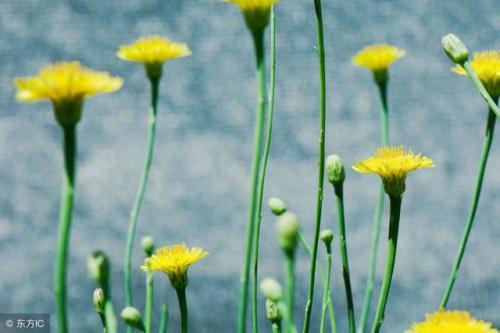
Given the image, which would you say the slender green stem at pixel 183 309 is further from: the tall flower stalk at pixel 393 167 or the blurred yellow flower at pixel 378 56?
the blurred yellow flower at pixel 378 56

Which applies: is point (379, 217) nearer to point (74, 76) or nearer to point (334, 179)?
point (334, 179)

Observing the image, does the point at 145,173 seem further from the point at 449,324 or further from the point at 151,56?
the point at 449,324

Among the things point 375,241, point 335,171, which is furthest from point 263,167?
point 375,241

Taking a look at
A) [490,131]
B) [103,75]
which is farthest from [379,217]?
[103,75]

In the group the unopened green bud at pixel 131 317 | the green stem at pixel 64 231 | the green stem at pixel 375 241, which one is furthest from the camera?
the green stem at pixel 375 241

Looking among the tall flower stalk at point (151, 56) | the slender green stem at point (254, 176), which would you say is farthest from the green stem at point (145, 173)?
the slender green stem at point (254, 176)

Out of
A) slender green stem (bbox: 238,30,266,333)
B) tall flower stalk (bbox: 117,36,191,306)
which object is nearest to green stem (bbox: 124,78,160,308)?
tall flower stalk (bbox: 117,36,191,306)

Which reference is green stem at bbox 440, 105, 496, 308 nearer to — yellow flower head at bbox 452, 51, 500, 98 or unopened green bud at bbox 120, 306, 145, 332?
Answer: yellow flower head at bbox 452, 51, 500, 98
